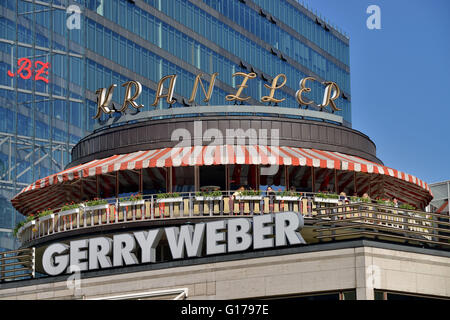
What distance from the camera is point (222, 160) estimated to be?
147ft

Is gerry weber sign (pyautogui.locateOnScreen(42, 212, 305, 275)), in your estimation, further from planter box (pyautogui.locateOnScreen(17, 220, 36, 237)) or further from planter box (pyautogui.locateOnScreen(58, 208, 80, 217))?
planter box (pyautogui.locateOnScreen(17, 220, 36, 237))

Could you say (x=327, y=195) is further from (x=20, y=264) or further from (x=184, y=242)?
(x=20, y=264)

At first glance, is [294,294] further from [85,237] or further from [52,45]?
[52,45]

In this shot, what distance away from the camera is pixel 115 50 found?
3487 inches

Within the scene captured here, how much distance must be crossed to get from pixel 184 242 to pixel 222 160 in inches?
267

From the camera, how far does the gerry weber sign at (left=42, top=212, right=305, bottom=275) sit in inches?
1453

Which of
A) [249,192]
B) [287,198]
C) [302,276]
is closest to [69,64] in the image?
[249,192]

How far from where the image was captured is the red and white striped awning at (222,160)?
4500cm

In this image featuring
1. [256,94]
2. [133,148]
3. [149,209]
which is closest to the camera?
[149,209]

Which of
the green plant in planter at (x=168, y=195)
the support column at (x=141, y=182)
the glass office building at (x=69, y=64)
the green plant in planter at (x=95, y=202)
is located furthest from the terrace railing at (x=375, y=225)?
the glass office building at (x=69, y=64)

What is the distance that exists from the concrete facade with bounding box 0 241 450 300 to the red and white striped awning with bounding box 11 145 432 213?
787 cm

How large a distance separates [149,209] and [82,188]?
6571mm

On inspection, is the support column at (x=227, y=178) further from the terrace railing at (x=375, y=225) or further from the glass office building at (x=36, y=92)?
the glass office building at (x=36, y=92)
